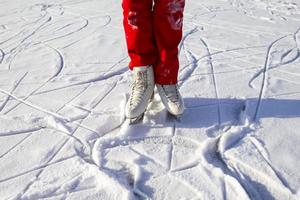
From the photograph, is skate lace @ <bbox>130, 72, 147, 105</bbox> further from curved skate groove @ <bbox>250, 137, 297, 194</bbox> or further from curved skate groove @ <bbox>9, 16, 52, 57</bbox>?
curved skate groove @ <bbox>9, 16, 52, 57</bbox>

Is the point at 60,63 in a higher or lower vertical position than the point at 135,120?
lower

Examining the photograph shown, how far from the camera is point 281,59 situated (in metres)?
3.09

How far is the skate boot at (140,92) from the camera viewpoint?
7.02 feet

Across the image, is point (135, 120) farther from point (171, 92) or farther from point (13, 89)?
point (13, 89)

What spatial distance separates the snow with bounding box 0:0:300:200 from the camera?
169 centimetres

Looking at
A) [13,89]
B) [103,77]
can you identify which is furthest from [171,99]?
[13,89]

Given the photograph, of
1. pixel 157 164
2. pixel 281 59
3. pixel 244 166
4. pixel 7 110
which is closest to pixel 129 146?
pixel 157 164

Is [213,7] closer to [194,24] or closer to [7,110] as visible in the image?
[194,24]

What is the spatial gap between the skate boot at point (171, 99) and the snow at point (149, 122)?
0.06m

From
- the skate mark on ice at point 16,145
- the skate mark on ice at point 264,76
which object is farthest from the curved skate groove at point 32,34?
the skate mark on ice at point 264,76

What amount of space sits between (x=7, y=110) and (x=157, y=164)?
3.45 ft

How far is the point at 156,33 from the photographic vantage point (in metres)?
2.14

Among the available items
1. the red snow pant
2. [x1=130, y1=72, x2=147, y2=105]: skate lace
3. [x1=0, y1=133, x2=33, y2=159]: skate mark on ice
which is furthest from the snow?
the red snow pant

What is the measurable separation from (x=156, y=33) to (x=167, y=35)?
63 mm
